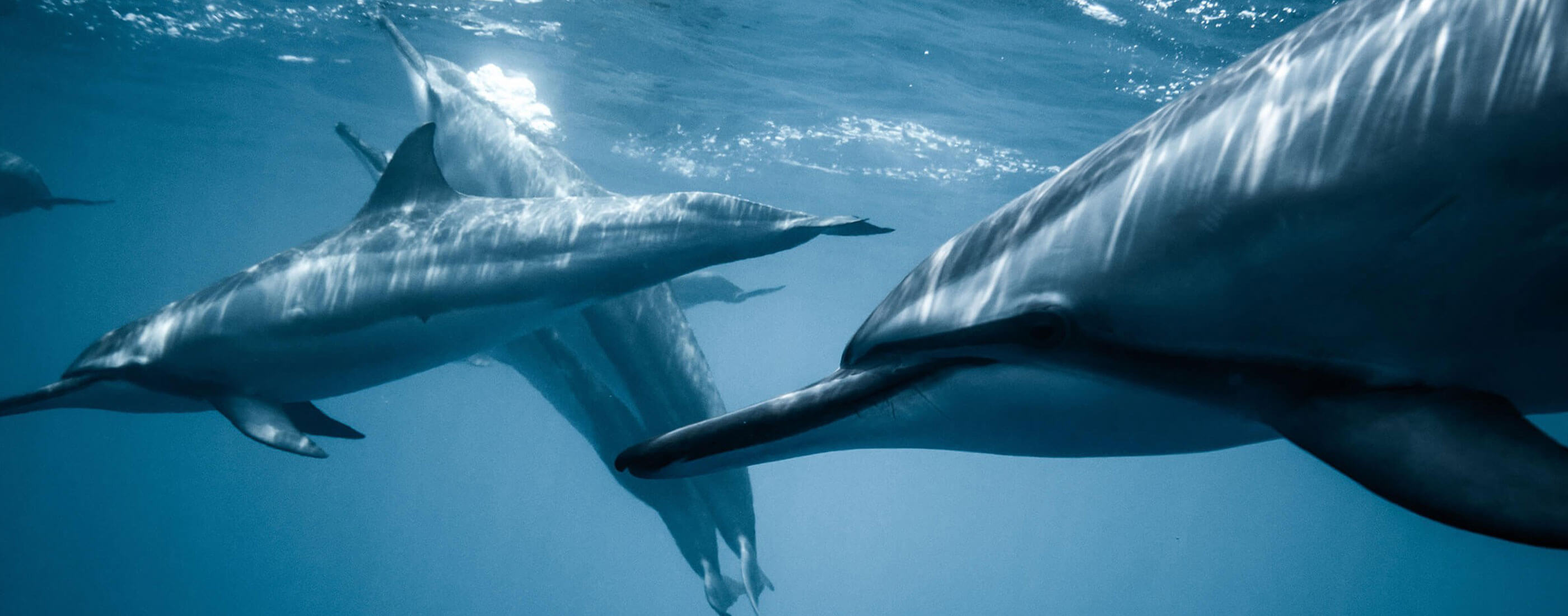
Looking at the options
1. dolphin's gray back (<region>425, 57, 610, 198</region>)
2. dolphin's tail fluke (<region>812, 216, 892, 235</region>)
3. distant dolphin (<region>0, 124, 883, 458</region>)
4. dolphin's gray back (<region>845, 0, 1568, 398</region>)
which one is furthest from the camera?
dolphin's gray back (<region>425, 57, 610, 198</region>)

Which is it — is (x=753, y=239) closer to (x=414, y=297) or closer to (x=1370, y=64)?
(x=414, y=297)

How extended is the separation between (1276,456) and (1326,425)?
192 ft

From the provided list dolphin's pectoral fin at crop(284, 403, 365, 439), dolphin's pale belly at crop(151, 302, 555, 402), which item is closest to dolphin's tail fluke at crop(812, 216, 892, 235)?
dolphin's pale belly at crop(151, 302, 555, 402)

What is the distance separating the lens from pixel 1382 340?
157cm

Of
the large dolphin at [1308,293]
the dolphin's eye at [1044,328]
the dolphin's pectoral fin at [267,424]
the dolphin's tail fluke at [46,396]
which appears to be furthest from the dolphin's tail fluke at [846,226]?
the dolphin's tail fluke at [46,396]

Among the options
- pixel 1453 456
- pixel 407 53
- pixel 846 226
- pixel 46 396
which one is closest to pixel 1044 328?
pixel 1453 456

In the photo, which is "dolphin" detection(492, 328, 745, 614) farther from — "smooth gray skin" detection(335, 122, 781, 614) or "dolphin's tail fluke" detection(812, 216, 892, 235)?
"dolphin's tail fluke" detection(812, 216, 892, 235)

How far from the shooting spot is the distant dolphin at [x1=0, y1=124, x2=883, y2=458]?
4668mm

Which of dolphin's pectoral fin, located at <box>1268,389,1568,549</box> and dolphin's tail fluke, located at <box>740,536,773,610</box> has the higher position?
dolphin's pectoral fin, located at <box>1268,389,1568,549</box>

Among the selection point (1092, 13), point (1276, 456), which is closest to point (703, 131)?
point (1092, 13)

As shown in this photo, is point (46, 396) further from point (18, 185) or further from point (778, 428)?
point (18, 185)

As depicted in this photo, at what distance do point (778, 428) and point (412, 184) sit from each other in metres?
4.24

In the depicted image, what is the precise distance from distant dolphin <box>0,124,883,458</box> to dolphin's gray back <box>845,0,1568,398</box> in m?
2.77

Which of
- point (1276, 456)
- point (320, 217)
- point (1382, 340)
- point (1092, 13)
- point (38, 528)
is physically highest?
point (1092, 13)
